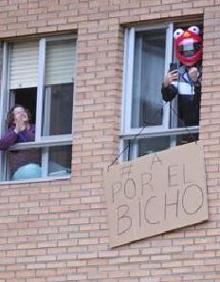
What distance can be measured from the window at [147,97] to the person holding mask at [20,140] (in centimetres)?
121

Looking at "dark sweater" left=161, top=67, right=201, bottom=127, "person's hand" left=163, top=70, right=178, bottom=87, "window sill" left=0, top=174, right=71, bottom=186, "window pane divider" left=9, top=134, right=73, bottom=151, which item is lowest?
"window sill" left=0, top=174, right=71, bottom=186

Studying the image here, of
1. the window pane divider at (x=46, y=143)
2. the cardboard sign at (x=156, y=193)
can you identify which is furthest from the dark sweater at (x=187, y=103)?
the window pane divider at (x=46, y=143)

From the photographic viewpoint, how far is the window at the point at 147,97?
52.9 feet

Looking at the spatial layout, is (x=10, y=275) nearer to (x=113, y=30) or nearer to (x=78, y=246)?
(x=78, y=246)

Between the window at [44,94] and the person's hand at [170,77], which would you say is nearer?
the person's hand at [170,77]

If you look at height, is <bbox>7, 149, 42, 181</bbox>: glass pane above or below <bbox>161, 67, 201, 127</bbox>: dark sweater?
below

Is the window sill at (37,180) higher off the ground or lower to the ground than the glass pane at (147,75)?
lower

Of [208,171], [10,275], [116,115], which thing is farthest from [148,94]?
[10,275]

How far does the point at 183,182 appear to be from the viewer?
611 inches

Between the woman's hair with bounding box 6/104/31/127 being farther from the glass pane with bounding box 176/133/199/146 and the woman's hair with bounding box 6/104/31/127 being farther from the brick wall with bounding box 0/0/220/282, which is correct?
the glass pane with bounding box 176/133/199/146

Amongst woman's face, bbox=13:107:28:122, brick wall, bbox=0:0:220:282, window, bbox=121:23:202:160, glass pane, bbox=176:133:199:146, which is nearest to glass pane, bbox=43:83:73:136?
woman's face, bbox=13:107:28:122

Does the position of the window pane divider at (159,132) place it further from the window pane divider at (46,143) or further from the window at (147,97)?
the window pane divider at (46,143)

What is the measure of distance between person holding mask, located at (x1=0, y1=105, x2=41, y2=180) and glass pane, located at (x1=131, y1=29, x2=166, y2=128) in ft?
4.25

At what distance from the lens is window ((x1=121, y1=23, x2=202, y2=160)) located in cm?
1612
